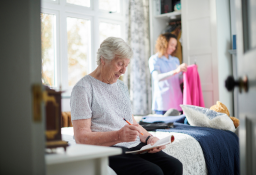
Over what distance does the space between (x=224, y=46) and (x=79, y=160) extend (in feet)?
9.71

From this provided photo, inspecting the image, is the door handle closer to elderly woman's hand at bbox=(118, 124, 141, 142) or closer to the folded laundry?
elderly woman's hand at bbox=(118, 124, 141, 142)

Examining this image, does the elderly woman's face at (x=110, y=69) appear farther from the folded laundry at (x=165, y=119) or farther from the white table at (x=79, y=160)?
the folded laundry at (x=165, y=119)

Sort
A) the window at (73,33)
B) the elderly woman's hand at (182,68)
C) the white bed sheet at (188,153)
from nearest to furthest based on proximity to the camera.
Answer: the white bed sheet at (188,153), the elderly woman's hand at (182,68), the window at (73,33)

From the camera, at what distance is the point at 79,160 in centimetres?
81

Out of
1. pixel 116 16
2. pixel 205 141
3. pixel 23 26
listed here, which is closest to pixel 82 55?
pixel 116 16

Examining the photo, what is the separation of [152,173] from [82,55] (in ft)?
8.60

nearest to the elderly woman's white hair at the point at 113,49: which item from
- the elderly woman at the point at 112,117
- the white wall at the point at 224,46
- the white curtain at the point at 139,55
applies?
the elderly woman at the point at 112,117

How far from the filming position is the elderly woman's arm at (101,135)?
122cm

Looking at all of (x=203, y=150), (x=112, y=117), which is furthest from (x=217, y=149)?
(x=112, y=117)

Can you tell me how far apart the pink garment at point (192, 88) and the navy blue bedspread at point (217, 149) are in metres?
1.02

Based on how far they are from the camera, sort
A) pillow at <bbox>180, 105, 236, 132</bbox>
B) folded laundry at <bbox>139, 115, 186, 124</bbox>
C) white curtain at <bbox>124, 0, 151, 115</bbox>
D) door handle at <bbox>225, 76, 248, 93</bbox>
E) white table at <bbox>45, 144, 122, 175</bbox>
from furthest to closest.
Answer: white curtain at <bbox>124, 0, 151, 115</bbox> → folded laundry at <bbox>139, 115, 186, 124</bbox> → pillow at <bbox>180, 105, 236, 132</bbox> → door handle at <bbox>225, 76, 248, 93</bbox> → white table at <bbox>45, 144, 122, 175</bbox>

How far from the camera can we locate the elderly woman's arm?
3.99 feet

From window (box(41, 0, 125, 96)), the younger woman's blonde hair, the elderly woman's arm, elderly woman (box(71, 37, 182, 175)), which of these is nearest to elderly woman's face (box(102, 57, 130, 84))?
elderly woman (box(71, 37, 182, 175))

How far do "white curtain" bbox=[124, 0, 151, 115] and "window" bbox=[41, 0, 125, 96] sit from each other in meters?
0.20
